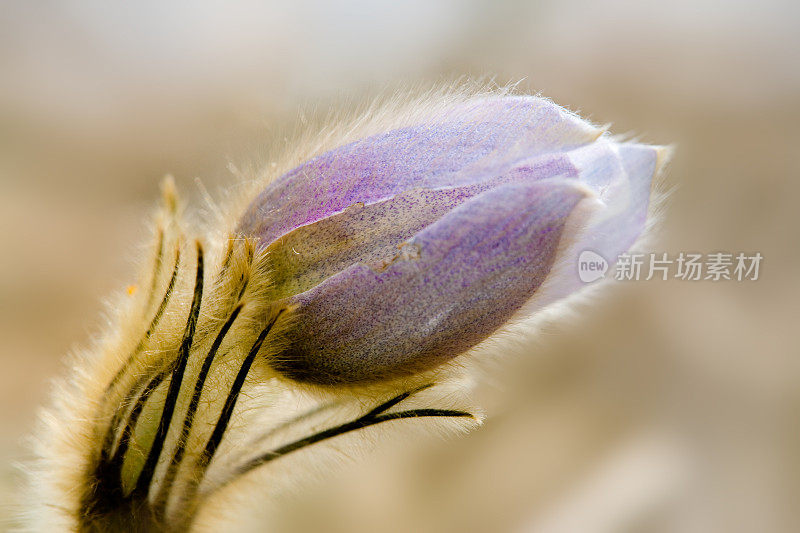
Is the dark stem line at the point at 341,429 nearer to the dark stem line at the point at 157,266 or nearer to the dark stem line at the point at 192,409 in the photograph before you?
the dark stem line at the point at 192,409

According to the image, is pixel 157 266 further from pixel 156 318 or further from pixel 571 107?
pixel 571 107

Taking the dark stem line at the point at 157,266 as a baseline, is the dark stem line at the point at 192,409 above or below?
below

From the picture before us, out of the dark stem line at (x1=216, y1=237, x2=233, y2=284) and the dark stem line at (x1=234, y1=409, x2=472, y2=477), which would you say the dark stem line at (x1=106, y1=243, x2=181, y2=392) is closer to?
the dark stem line at (x1=216, y1=237, x2=233, y2=284)

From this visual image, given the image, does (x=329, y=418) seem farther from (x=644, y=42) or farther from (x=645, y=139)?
(x=644, y=42)

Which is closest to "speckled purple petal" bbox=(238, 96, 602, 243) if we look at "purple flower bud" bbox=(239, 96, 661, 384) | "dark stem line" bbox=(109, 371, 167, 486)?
"purple flower bud" bbox=(239, 96, 661, 384)

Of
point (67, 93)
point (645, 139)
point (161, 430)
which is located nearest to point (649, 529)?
point (645, 139)

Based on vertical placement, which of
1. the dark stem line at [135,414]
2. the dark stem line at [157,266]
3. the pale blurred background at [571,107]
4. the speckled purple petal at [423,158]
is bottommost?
the dark stem line at [135,414]

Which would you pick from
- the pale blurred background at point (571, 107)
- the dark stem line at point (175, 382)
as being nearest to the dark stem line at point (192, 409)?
the dark stem line at point (175, 382)

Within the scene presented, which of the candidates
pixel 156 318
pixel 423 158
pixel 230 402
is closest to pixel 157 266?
pixel 156 318
